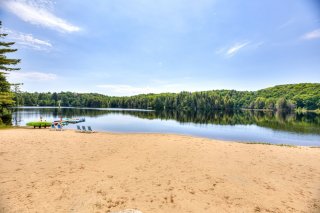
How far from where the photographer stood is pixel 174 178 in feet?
30.9

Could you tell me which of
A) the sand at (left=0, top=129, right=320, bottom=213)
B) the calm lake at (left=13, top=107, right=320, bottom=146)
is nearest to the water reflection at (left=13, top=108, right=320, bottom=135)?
the calm lake at (left=13, top=107, right=320, bottom=146)

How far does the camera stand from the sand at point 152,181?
682 cm

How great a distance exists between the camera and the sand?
6.82 m

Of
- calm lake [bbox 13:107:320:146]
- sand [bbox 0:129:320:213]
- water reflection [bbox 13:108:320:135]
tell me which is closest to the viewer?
sand [bbox 0:129:320:213]

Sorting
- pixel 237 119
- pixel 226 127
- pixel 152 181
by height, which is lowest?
pixel 226 127

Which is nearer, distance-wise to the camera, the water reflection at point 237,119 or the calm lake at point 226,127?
the calm lake at point 226,127

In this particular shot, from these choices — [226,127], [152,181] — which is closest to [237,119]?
[226,127]

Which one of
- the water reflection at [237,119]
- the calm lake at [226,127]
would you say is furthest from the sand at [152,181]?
the water reflection at [237,119]

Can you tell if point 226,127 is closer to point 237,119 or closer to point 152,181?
point 237,119

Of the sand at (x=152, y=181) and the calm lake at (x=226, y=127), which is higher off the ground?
the sand at (x=152, y=181)

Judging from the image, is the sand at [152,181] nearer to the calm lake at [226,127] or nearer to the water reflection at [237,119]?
the calm lake at [226,127]

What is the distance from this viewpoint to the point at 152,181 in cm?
894

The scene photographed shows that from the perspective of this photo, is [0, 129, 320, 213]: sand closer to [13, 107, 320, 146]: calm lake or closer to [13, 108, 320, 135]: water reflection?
[13, 107, 320, 146]: calm lake

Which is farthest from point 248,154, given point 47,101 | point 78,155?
point 47,101
